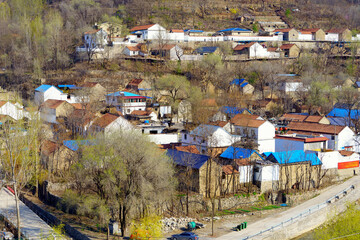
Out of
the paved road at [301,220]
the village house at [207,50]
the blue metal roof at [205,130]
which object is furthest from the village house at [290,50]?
the paved road at [301,220]

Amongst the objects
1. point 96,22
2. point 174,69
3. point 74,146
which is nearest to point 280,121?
point 174,69

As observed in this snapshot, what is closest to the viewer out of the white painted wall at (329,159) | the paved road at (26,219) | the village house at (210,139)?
the paved road at (26,219)

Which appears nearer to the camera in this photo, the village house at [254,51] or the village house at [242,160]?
the village house at [242,160]

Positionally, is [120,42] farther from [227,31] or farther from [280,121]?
[280,121]

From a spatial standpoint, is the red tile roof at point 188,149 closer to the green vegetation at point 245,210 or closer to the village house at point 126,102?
the green vegetation at point 245,210

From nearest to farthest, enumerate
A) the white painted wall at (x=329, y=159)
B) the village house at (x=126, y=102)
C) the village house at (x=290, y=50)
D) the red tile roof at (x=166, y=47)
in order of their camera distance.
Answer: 1. the white painted wall at (x=329, y=159)
2. the village house at (x=126, y=102)
3. the red tile roof at (x=166, y=47)
4. the village house at (x=290, y=50)

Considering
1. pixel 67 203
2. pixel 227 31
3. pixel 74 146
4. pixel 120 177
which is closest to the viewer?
pixel 120 177

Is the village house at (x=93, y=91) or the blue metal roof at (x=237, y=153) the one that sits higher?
the village house at (x=93, y=91)
